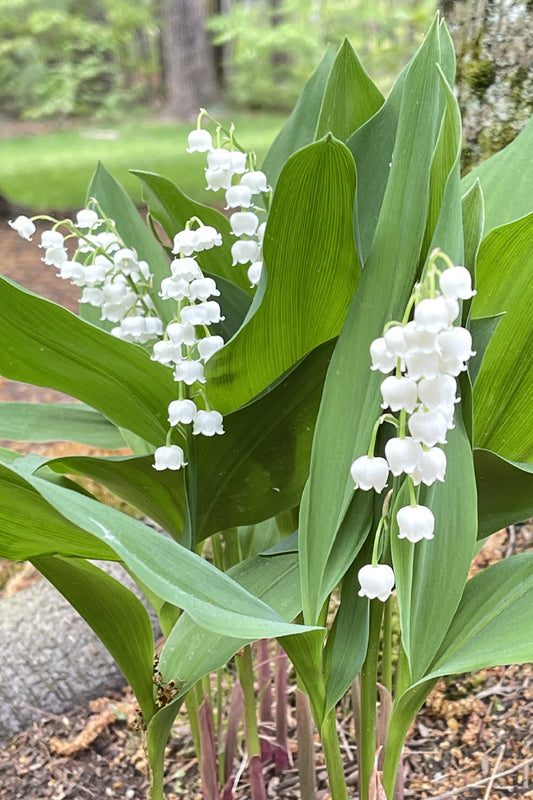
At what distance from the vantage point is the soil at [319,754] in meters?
1.08

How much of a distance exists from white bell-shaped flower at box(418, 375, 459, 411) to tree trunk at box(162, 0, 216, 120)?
1044cm

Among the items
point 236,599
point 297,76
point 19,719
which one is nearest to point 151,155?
point 297,76

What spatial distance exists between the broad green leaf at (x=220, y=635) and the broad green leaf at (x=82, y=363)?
20cm

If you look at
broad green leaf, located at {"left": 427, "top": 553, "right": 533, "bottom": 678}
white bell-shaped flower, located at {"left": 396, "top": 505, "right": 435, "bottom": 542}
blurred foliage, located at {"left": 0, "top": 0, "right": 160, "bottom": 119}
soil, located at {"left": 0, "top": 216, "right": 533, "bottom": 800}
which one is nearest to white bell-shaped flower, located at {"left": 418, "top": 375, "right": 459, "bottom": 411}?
white bell-shaped flower, located at {"left": 396, "top": 505, "right": 435, "bottom": 542}

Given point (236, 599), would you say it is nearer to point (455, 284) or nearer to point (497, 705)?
point (455, 284)

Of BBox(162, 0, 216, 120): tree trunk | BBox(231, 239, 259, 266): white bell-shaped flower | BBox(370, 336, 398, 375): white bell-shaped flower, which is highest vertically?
BBox(162, 0, 216, 120): tree trunk

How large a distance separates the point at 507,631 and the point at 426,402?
24 centimetres

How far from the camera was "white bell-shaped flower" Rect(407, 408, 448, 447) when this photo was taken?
0.54 metres

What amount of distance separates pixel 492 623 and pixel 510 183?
54cm

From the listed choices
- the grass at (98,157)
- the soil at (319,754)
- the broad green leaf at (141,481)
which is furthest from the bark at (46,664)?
the grass at (98,157)

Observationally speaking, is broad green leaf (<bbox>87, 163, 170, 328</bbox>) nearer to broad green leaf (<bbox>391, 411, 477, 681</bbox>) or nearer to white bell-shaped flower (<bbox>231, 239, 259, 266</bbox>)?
white bell-shaped flower (<bbox>231, 239, 259, 266</bbox>)

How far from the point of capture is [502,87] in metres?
1.43

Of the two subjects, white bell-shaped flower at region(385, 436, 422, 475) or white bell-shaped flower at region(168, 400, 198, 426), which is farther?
white bell-shaped flower at region(168, 400, 198, 426)

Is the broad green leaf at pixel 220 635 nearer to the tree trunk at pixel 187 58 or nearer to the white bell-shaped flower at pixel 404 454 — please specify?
the white bell-shaped flower at pixel 404 454
